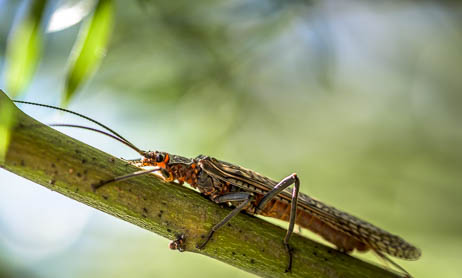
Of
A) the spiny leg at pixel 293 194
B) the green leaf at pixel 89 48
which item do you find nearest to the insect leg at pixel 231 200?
the spiny leg at pixel 293 194

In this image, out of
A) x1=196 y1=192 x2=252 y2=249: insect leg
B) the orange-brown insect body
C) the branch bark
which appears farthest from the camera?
the orange-brown insect body

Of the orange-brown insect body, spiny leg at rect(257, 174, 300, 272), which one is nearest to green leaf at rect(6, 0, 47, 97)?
the orange-brown insect body

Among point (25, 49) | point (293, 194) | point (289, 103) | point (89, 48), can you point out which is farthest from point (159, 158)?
point (289, 103)

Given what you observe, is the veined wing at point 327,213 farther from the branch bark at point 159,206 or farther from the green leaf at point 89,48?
the green leaf at point 89,48

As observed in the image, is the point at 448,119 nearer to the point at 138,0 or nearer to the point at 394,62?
the point at 394,62

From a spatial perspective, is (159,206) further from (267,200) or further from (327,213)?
(327,213)

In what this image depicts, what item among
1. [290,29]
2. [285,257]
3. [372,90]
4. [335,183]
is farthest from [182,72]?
[372,90]

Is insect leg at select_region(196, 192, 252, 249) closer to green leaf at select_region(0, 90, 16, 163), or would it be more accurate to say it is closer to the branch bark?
the branch bark
